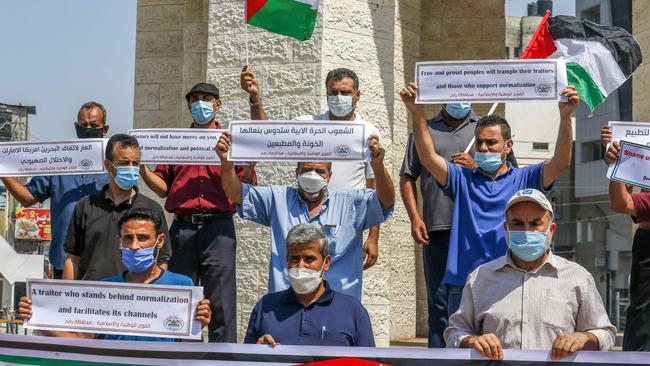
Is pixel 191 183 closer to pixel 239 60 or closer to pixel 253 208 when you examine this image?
pixel 253 208

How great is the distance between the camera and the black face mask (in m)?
8.88

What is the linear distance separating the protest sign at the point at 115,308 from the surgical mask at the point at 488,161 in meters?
2.09

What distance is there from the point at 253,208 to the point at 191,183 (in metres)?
1.11

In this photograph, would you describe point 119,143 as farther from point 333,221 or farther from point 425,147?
point 425,147

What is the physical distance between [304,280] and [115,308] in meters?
1.03

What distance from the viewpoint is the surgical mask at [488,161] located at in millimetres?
7336

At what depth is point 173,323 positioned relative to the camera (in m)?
6.25

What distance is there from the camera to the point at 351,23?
11.8m

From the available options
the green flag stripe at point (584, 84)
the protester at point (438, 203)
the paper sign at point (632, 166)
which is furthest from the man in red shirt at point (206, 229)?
the paper sign at point (632, 166)

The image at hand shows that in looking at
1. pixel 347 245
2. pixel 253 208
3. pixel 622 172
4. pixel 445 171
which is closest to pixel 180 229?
pixel 253 208

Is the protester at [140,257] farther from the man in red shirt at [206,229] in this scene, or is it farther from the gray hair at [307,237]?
the man in red shirt at [206,229]

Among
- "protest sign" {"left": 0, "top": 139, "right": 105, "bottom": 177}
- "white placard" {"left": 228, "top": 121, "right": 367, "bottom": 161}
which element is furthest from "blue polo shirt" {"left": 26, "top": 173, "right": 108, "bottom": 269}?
"white placard" {"left": 228, "top": 121, "right": 367, "bottom": 161}

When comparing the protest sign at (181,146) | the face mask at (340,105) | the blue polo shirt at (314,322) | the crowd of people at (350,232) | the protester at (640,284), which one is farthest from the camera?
the protest sign at (181,146)

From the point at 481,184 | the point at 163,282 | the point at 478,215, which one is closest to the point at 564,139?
the point at 481,184
